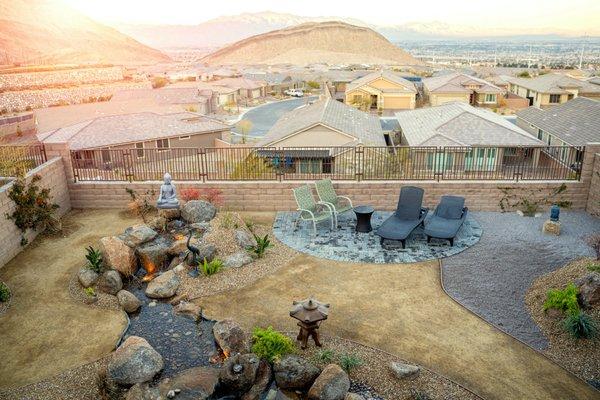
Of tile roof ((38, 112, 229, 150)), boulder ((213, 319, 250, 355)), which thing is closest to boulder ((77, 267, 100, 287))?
boulder ((213, 319, 250, 355))

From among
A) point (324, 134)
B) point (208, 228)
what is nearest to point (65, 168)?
point (208, 228)

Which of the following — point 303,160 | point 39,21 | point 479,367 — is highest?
point 39,21

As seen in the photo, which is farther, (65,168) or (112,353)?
(65,168)

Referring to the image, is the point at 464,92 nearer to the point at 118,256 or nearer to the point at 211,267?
the point at 211,267

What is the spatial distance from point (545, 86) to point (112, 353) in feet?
197

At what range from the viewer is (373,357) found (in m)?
7.72

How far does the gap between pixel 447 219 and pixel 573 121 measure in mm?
18299

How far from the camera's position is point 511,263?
10.9 m

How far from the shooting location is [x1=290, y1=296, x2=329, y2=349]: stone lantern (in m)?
7.77

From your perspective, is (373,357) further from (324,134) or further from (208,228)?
(324,134)

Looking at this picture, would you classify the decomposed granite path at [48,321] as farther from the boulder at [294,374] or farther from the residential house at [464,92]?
the residential house at [464,92]

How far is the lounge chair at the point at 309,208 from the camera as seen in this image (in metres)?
12.8

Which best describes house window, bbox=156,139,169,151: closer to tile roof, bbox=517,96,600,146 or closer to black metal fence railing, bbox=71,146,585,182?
black metal fence railing, bbox=71,146,585,182

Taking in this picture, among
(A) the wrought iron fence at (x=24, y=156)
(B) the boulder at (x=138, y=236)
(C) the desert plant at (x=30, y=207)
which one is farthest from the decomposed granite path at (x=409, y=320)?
(A) the wrought iron fence at (x=24, y=156)
